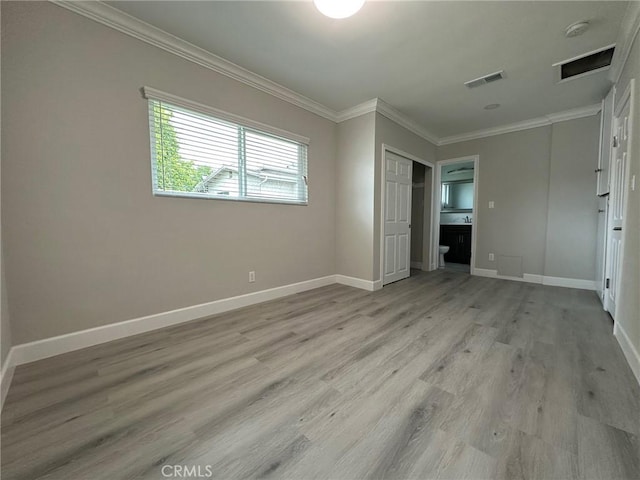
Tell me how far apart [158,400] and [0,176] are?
1.72 metres

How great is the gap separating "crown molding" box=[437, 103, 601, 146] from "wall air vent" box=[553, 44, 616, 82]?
3.85ft

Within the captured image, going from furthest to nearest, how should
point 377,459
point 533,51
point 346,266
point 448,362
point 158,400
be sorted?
point 346,266
point 533,51
point 448,362
point 158,400
point 377,459

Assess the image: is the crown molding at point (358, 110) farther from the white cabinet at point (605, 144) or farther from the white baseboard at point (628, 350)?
the white baseboard at point (628, 350)

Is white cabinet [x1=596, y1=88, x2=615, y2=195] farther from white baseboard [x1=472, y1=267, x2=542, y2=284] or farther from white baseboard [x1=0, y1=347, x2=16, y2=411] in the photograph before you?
white baseboard [x1=0, y1=347, x2=16, y2=411]

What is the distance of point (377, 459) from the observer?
3.37 ft

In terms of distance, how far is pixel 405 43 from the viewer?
2.29m

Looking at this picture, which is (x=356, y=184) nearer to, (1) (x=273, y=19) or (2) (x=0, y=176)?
(1) (x=273, y=19)

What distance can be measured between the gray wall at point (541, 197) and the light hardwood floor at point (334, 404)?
189 centimetres

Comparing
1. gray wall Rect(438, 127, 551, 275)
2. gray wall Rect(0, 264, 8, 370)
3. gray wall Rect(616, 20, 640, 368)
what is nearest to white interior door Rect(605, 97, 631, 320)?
gray wall Rect(616, 20, 640, 368)

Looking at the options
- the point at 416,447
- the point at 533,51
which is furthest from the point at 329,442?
the point at 533,51

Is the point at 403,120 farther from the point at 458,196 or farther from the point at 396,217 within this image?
the point at 458,196

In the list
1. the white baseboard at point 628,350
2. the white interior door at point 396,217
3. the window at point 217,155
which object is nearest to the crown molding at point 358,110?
the white interior door at point 396,217

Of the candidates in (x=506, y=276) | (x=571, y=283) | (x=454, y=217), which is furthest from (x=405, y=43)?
(x=454, y=217)

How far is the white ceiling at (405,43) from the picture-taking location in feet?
6.31
